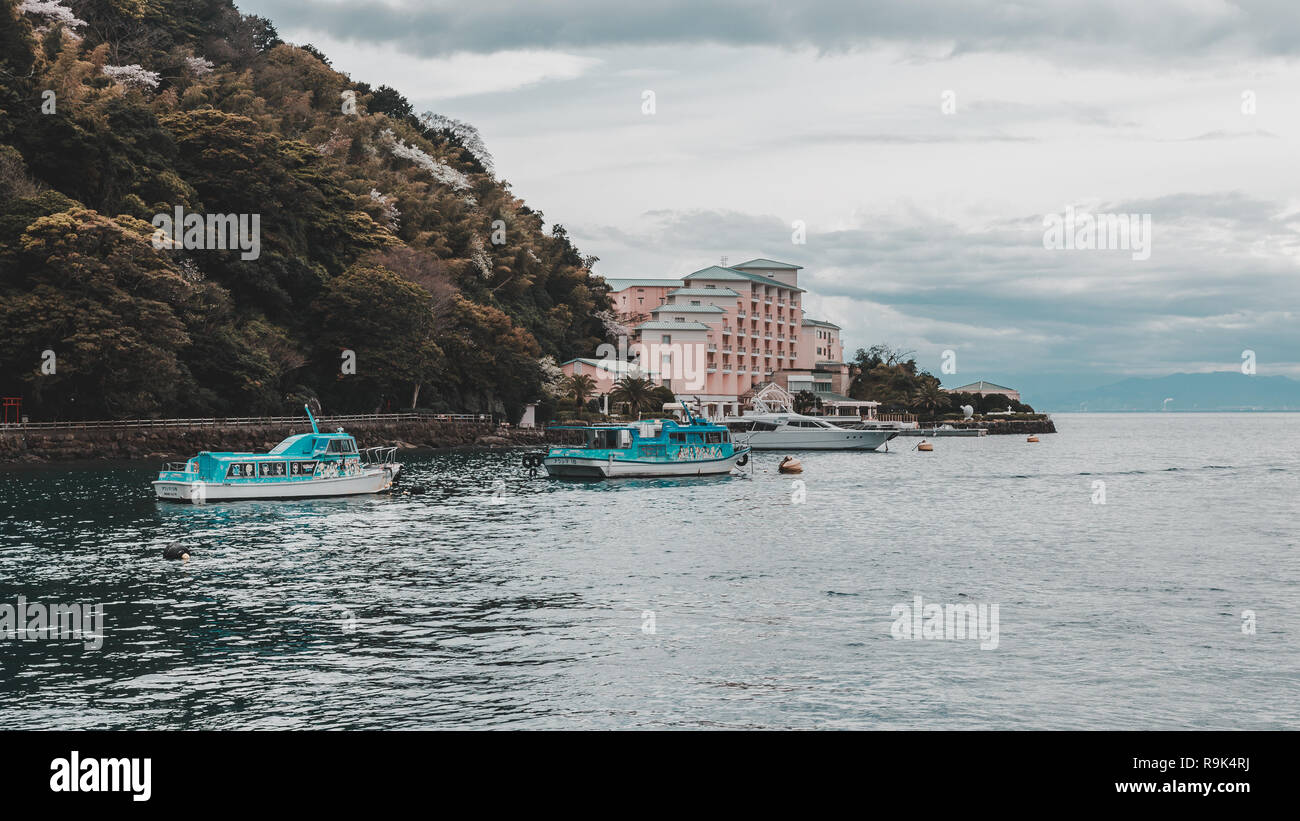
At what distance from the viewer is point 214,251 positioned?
333 ft

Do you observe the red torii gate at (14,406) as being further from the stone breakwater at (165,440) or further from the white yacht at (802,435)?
the white yacht at (802,435)

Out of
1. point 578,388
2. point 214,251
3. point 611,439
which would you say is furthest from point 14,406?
point 578,388

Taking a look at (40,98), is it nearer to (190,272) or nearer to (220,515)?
(190,272)

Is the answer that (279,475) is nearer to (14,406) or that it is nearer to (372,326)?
(14,406)

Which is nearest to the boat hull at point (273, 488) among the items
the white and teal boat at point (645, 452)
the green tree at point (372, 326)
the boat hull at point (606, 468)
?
the boat hull at point (606, 468)

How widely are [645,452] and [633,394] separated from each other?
210 ft

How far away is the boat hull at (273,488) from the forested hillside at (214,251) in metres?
28.9

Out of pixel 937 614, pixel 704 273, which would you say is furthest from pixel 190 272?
pixel 704 273

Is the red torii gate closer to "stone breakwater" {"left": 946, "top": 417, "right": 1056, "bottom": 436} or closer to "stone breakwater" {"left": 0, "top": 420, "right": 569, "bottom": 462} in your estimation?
"stone breakwater" {"left": 0, "top": 420, "right": 569, "bottom": 462}

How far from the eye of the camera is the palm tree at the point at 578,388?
14112 centimetres

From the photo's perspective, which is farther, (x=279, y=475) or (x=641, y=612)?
(x=279, y=475)

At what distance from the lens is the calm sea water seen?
65.1 feet

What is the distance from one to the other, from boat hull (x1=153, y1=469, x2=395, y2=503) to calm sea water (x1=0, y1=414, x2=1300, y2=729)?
4.50ft

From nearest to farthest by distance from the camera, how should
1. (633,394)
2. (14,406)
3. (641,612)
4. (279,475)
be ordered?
(641,612)
(279,475)
(14,406)
(633,394)
